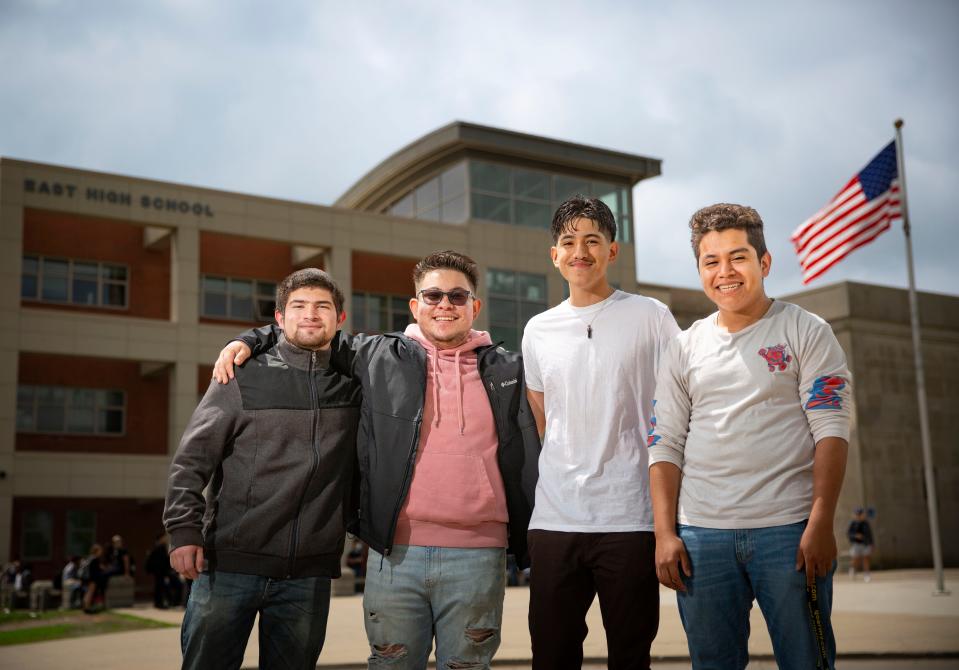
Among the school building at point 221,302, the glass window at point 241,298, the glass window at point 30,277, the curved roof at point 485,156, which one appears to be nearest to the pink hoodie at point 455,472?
the school building at point 221,302

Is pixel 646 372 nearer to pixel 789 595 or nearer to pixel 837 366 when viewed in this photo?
pixel 837 366

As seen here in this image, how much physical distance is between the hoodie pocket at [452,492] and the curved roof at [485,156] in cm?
3304

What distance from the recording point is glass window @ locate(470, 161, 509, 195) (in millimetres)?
38312

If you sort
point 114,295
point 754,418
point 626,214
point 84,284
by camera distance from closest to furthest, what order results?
1. point 754,418
2. point 84,284
3. point 114,295
4. point 626,214

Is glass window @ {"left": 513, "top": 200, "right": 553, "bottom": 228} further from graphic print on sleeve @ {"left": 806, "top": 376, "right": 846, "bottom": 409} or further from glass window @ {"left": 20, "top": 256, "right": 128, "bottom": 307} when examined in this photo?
graphic print on sleeve @ {"left": 806, "top": 376, "right": 846, "bottom": 409}

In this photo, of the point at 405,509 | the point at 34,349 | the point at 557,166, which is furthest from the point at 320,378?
the point at 557,166

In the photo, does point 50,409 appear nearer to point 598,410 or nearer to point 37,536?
point 37,536

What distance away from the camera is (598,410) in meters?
4.61

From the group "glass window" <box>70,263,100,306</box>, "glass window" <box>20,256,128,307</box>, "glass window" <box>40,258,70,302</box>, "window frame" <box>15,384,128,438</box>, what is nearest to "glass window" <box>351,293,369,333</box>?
"glass window" <box>20,256,128,307</box>

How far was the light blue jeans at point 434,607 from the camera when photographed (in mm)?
4480

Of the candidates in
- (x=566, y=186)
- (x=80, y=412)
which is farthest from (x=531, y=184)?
(x=80, y=412)

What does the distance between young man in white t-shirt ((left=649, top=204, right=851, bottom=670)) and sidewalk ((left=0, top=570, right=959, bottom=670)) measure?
570 cm

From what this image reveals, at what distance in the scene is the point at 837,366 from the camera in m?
4.11

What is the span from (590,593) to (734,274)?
1.58 meters
